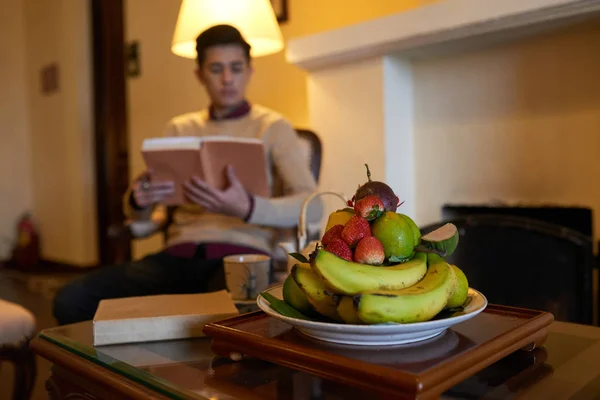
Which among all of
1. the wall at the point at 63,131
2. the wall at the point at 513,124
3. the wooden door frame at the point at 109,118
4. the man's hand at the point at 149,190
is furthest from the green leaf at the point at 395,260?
the wall at the point at 63,131

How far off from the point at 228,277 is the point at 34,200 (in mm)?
3622

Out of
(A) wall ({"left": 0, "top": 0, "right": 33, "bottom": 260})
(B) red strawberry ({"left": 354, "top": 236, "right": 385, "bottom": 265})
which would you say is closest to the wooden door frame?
(A) wall ({"left": 0, "top": 0, "right": 33, "bottom": 260})

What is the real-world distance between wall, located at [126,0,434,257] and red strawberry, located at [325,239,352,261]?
1.42 metres

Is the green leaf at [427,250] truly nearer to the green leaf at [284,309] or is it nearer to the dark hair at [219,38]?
the green leaf at [284,309]

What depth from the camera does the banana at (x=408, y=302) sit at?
0.58 metres

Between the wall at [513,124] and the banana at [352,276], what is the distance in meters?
1.21

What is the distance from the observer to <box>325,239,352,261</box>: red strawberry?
0.65 meters

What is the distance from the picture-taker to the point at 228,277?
106 cm

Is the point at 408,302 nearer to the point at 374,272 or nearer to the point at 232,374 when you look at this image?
the point at 374,272

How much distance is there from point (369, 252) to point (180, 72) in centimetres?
236

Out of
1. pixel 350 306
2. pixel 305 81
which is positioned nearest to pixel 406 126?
pixel 305 81

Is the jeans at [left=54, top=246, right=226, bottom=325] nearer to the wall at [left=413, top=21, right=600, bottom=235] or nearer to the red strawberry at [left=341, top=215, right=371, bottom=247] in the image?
the red strawberry at [left=341, top=215, right=371, bottom=247]

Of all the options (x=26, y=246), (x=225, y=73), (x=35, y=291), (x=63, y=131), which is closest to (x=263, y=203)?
(x=225, y=73)

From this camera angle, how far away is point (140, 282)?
4.51 feet
